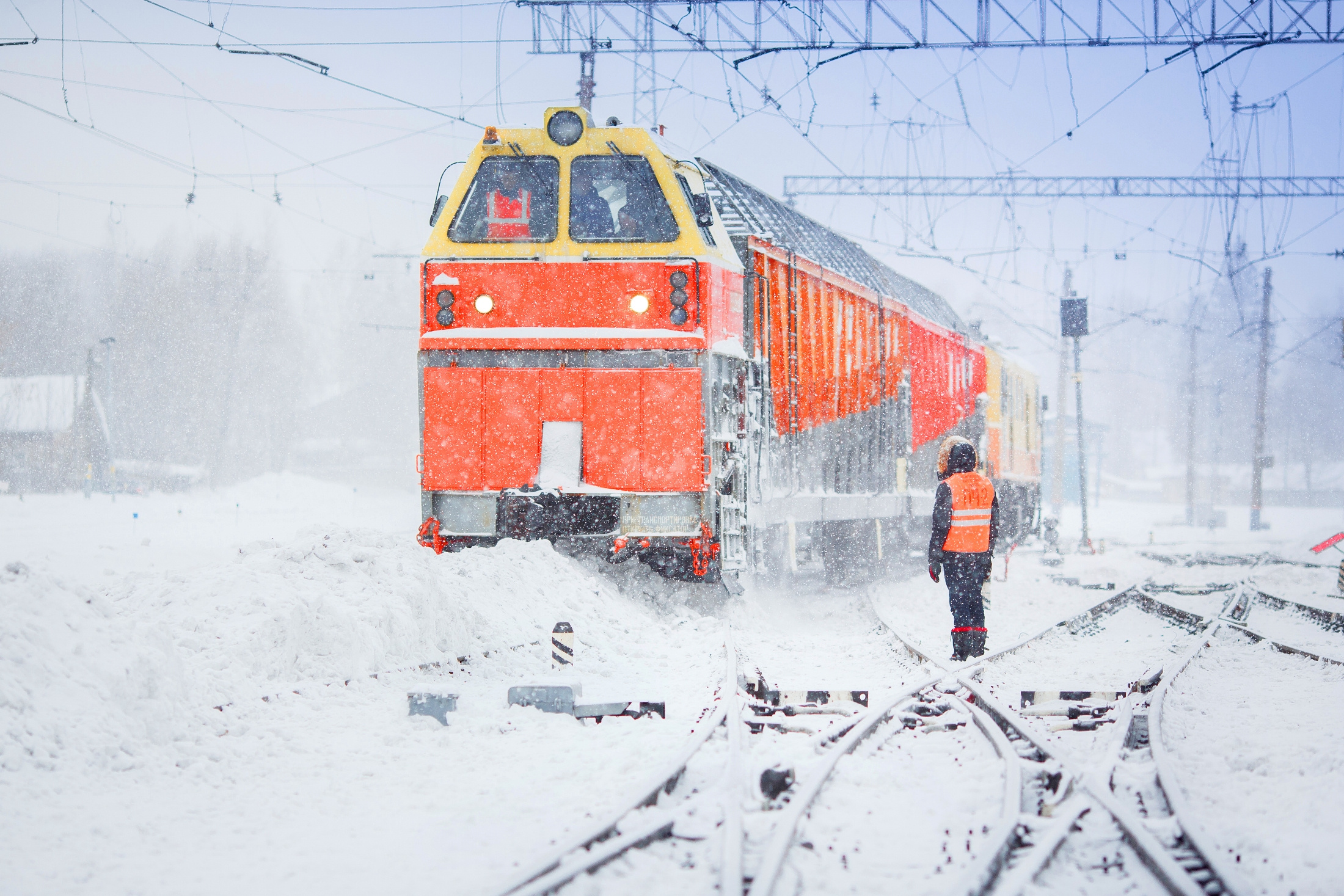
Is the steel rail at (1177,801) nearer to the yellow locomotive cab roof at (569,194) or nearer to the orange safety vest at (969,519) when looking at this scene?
the orange safety vest at (969,519)

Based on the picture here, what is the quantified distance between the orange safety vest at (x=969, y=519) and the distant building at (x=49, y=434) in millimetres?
34010

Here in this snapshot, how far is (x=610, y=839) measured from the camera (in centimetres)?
364

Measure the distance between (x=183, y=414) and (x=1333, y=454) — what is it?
229 feet

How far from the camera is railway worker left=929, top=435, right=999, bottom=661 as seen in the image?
7637 millimetres

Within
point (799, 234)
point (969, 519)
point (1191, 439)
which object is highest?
point (799, 234)

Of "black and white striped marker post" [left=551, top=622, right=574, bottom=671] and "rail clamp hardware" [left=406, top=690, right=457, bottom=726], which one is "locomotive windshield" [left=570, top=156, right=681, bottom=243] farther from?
"rail clamp hardware" [left=406, top=690, right=457, bottom=726]

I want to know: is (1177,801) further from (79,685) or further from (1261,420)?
(1261,420)

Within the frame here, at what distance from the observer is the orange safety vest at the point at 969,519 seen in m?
7.71

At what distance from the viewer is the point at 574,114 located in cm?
875

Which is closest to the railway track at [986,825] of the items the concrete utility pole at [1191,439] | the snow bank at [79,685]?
the snow bank at [79,685]

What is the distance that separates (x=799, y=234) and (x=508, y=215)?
401 centimetres

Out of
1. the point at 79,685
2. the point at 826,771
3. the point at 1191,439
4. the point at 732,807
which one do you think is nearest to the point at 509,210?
the point at 79,685

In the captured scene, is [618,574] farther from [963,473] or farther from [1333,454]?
[1333,454]

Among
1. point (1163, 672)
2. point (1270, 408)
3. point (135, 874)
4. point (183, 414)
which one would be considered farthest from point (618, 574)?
point (1270, 408)
